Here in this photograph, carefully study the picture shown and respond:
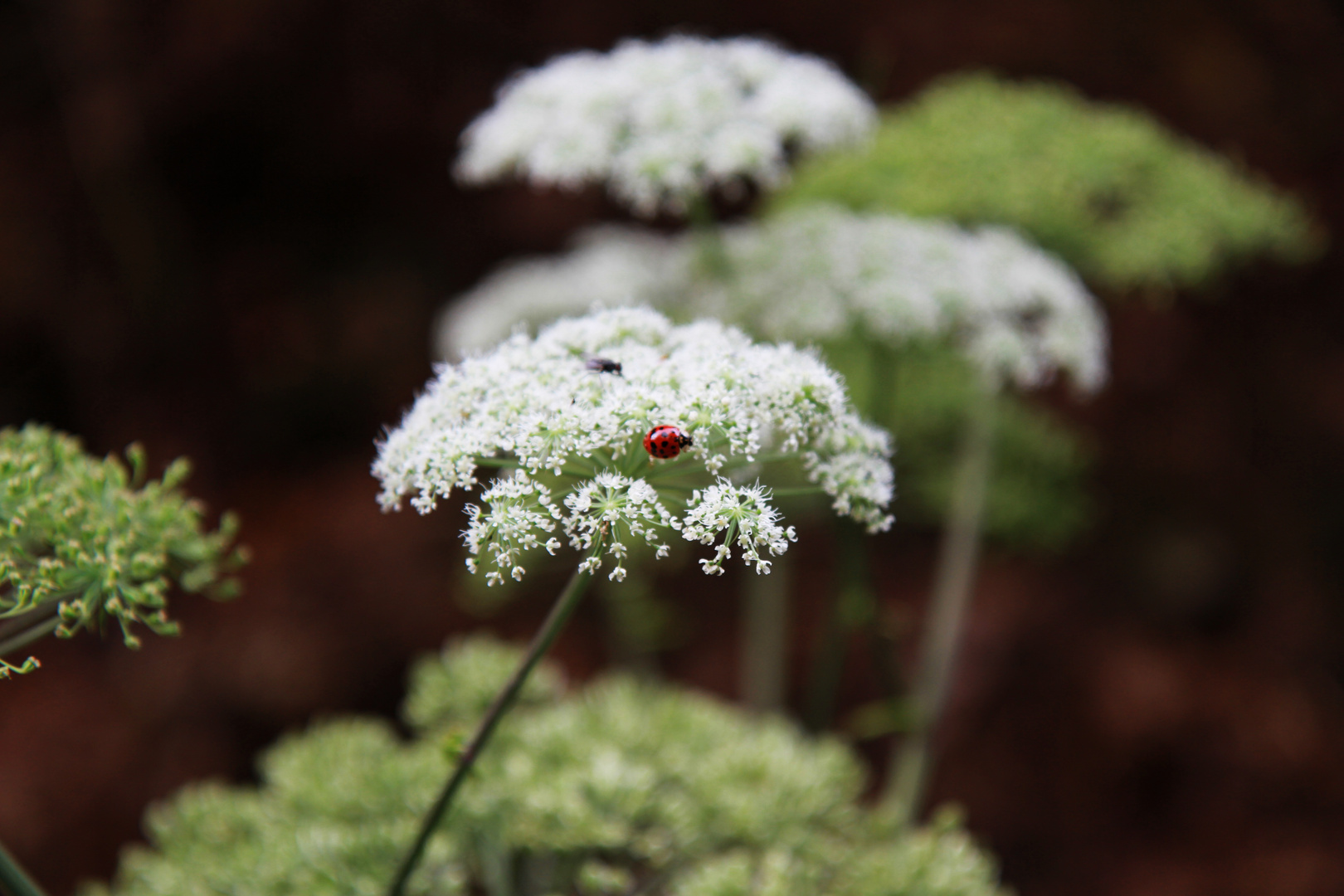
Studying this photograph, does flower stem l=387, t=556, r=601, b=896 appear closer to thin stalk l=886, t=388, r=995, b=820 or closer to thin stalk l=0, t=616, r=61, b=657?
thin stalk l=0, t=616, r=61, b=657

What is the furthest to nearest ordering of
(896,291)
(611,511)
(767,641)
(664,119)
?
(767,641)
(896,291)
(664,119)
(611,511)

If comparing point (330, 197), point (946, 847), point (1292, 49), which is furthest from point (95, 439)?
point (1292, 49)

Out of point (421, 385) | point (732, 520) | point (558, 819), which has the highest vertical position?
point (421, 385)

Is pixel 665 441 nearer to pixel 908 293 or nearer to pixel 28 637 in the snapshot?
pixel 28 637

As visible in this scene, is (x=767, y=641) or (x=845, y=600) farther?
(x=767, y=641)

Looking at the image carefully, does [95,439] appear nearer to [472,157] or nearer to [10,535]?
[472,157]

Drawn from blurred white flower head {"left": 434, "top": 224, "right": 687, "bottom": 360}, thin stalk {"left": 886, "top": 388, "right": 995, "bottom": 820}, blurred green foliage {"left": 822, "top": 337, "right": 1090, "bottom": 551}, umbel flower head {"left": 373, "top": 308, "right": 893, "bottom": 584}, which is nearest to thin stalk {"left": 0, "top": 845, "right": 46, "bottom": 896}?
umbel flower head {"left": 373, "top": 308, "right": 893, "bottom": 584}

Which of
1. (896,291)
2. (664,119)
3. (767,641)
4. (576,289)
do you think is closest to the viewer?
(664,119)

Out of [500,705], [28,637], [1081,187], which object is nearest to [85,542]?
[28,637]
